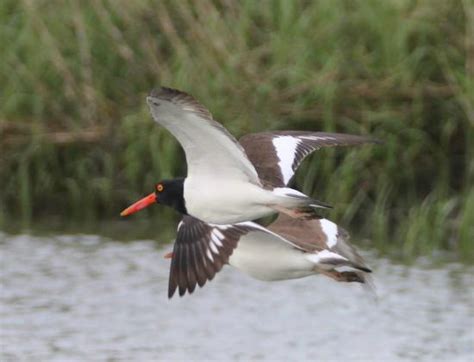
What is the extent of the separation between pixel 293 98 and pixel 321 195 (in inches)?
32.9

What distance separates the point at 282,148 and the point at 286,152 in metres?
0.08

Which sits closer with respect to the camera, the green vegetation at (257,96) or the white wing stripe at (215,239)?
the white wing stripe at (215,239)

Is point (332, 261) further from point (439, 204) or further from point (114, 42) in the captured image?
point (114, 42)

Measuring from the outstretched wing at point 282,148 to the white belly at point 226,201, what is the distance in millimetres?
409

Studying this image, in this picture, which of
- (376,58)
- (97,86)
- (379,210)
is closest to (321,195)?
(379,210)

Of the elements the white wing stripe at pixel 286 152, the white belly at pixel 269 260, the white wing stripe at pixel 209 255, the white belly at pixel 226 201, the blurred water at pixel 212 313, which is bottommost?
the blurred water at pixel 212 313

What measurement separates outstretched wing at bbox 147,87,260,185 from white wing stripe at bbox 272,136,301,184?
1.71ft

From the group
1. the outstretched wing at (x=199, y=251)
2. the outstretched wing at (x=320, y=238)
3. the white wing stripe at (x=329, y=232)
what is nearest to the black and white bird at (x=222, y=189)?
the outstretched wing at (x=199, y=251)

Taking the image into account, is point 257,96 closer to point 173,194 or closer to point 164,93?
point 173,194

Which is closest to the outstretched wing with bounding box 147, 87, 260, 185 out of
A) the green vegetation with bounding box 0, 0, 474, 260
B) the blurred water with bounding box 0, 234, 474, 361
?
the blurred water with bounding box 0, 234, 474, 361

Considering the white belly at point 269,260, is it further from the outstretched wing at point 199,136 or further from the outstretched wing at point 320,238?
the outstretched wing at point 199,136

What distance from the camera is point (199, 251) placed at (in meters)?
7.71

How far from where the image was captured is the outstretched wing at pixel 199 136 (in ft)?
22.4

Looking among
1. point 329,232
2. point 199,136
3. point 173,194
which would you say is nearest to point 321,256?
point 329,232
